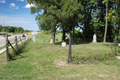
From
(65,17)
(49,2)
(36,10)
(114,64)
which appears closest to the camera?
(114,64)

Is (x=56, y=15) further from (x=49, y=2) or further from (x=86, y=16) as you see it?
(x=86, y=16)

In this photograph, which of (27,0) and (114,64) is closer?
(114,64)

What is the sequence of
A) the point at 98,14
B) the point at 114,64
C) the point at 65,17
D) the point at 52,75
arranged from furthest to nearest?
the point at 98,14 < the point at 65,17 < the point at 114,64 < the point at 52,75

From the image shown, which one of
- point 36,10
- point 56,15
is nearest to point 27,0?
point 36,10

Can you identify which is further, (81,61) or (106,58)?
(106,58)

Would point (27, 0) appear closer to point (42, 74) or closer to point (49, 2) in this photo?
point (49, 2)

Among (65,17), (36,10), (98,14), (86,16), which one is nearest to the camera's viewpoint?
(65,17)

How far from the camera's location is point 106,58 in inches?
264

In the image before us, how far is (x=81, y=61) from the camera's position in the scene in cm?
618

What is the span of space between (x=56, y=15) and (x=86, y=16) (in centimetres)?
1327

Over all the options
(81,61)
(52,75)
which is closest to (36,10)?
(81,61)

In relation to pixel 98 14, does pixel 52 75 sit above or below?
below

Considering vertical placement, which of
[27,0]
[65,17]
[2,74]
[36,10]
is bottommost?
[2,74]

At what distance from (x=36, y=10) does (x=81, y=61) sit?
11586mm
